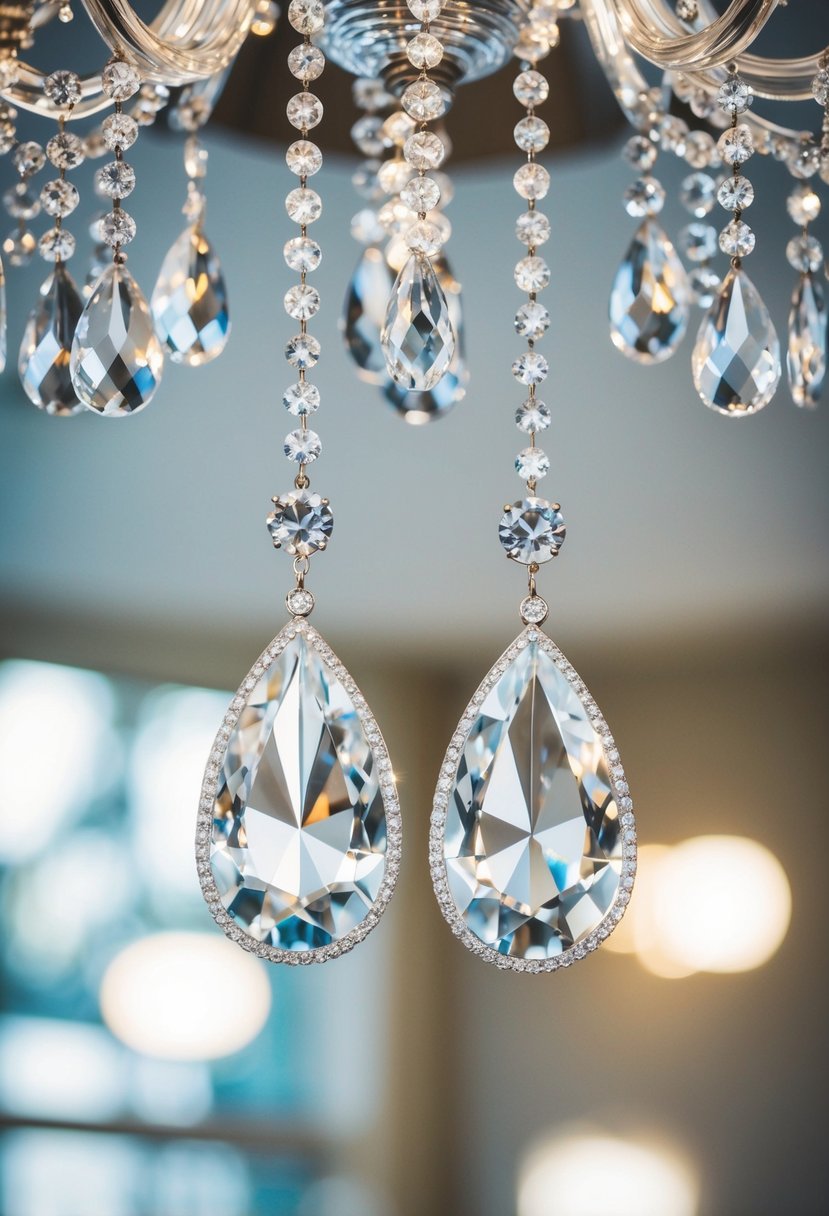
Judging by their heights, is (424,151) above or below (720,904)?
above

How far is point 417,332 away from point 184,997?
1.12 meters

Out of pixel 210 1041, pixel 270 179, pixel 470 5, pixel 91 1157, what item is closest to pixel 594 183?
pixel 270 179

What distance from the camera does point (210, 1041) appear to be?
1.40 metres

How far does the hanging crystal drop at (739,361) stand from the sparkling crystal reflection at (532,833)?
0.45 ft

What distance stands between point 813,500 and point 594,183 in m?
0.41

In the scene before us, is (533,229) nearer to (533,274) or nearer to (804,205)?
(533,274)

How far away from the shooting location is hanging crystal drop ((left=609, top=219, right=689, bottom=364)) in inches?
24.3

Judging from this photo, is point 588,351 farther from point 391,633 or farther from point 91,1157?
point 91,1157

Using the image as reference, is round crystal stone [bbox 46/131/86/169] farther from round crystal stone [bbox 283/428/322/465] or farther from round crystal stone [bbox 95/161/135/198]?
round crystal stone [bbox 283/428/322/465]

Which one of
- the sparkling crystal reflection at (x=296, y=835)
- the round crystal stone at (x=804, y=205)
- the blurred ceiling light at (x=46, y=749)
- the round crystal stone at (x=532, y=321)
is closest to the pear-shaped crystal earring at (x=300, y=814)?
the sparkling crystal reflection at (x=296, y=835)

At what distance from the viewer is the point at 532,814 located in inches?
17.1

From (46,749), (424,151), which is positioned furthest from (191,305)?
(46,749)

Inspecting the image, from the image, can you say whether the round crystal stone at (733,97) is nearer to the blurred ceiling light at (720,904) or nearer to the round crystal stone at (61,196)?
the round crystal stone at (61,196)

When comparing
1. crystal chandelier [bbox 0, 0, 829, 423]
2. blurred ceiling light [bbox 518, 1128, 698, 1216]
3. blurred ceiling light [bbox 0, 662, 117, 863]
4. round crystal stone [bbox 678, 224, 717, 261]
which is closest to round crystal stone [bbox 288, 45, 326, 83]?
crystal chandelier [bbox 0, 0, 829, 423]
